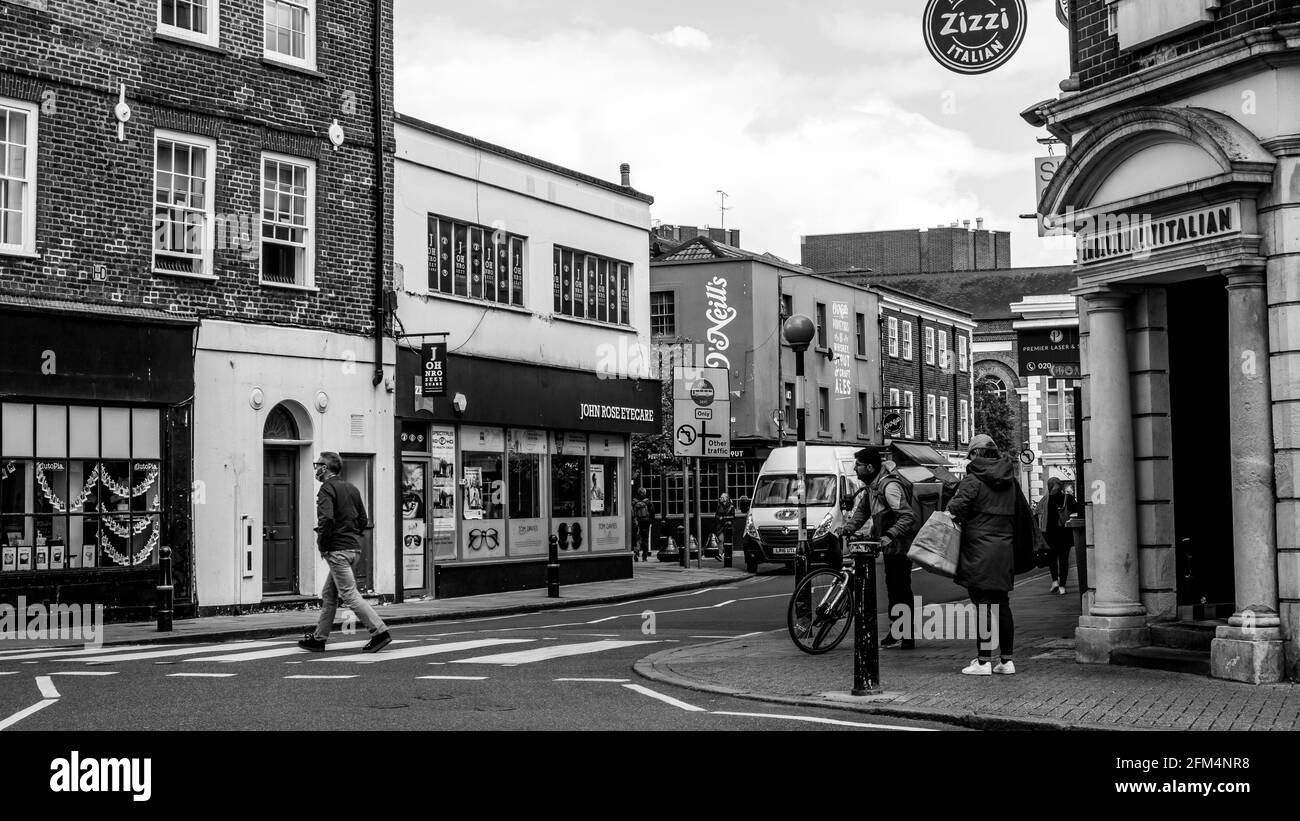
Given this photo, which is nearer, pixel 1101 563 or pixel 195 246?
pixel 1101 563

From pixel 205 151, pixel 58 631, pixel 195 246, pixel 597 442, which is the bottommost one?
pixel 58 631

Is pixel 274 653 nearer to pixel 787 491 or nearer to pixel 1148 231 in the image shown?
pixel 1148 231

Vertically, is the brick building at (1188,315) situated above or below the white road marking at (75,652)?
above

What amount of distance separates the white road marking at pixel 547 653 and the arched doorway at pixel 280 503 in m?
7.84

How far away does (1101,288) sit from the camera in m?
12.9

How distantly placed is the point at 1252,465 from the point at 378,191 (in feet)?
51.9

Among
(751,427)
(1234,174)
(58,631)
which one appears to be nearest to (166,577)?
(58,631)

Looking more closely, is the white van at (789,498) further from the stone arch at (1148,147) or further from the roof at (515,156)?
the stone arch at (1148,147)

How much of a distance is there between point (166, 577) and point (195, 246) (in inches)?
206

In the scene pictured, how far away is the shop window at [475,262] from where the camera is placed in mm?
25641

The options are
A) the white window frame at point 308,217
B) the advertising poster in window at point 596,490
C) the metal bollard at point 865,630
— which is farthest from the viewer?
the advertising poster in window at point 596,490

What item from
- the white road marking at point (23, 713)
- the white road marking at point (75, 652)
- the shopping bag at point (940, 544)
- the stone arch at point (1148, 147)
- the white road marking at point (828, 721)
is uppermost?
the stone arch at point (1148, 147)

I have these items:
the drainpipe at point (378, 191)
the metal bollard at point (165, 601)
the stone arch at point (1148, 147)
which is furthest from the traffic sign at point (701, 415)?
the stone arch at point (1148, 147)
